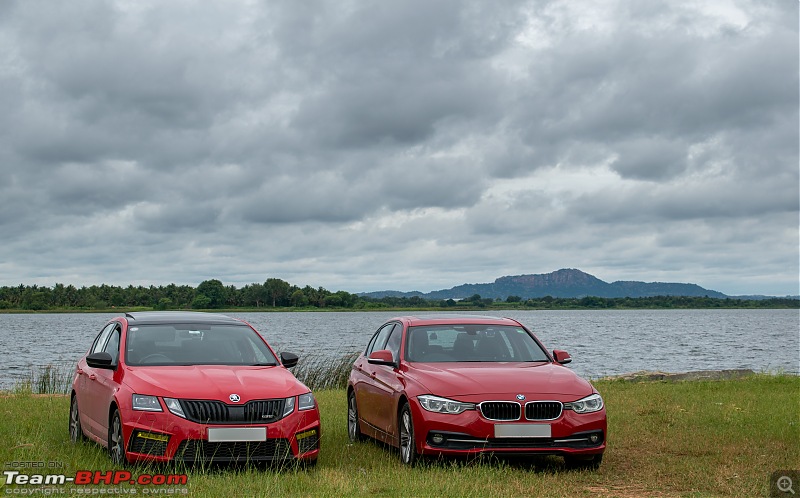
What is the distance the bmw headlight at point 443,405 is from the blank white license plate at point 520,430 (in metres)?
0.35

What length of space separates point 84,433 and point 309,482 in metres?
3.73

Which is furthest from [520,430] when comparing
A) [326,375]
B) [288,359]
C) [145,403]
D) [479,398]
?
[326,375]

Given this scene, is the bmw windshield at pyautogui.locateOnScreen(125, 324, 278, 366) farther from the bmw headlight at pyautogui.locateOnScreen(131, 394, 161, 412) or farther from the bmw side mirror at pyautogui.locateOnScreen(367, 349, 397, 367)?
the bmw side mirror at pyautogui.locateOnScreen(367, 349, 397, 367)

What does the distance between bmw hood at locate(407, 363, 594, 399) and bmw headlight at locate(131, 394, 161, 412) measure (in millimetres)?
2772

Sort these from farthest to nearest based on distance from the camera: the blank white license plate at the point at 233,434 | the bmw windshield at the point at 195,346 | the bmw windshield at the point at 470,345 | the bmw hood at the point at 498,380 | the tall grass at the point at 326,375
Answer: the tall grass at the point at 326,375 → the bmw windshield at the point at 470,345 → the bmw windshield at the point at 195,346 → the bmw hood at the point at 498,380 → the blank white license plate at the point at 233,434

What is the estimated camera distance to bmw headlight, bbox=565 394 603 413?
9750mm

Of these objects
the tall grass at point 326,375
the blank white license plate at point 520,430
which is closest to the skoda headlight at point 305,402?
the blank white license plate at point 520,430

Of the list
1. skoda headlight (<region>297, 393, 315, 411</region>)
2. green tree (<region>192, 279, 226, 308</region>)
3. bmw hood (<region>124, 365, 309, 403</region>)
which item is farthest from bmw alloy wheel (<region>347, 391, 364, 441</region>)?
green tree (<region>192, 279, 226, 308</region>)

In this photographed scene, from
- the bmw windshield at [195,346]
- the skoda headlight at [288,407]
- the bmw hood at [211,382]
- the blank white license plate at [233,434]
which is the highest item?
the bmw windshield at [195,346]

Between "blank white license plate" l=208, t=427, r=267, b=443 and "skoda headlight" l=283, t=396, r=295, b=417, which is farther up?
"skoda headlight" l=283, t=396, r=295, b=417

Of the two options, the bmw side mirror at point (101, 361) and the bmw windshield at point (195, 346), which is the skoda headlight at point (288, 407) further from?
the bmw side mirror at point (101, 361)

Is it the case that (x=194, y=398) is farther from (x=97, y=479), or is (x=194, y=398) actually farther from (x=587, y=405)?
(x=587, y=405)

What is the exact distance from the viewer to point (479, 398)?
9625 mm

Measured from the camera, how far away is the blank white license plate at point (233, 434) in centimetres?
895
